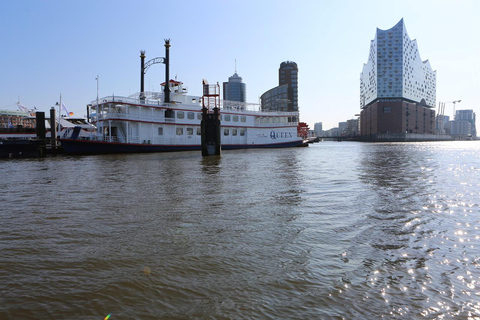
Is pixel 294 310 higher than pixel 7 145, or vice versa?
pixel 7 145

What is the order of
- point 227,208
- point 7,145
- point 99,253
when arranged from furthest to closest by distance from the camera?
point 7,145, point 227,208, point 99,253

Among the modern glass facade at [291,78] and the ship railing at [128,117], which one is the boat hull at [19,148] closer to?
the ship railing at [128,117]

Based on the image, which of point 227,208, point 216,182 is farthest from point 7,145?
point 227,208

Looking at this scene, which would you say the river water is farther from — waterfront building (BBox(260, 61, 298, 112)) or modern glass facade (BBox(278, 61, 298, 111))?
modern glass facade (BBox(278, 61, 298, 111))

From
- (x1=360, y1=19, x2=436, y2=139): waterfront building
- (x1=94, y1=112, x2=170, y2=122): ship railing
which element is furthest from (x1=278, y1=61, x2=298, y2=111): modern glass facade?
(x1=94, y1=112, x2=170, y2=122): ship railing

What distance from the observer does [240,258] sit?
204 inches

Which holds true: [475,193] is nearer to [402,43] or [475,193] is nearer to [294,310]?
[294,310]

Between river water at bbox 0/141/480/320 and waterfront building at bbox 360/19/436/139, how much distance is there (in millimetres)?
137051

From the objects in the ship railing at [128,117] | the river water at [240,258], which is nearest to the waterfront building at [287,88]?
the ship railing at [128,117]

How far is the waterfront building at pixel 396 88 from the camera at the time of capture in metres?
135

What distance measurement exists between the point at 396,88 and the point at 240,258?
15516 cm

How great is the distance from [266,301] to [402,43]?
166334 millimetres

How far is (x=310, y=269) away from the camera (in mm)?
4703

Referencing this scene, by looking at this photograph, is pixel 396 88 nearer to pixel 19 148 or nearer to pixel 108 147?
pixel 108 147
